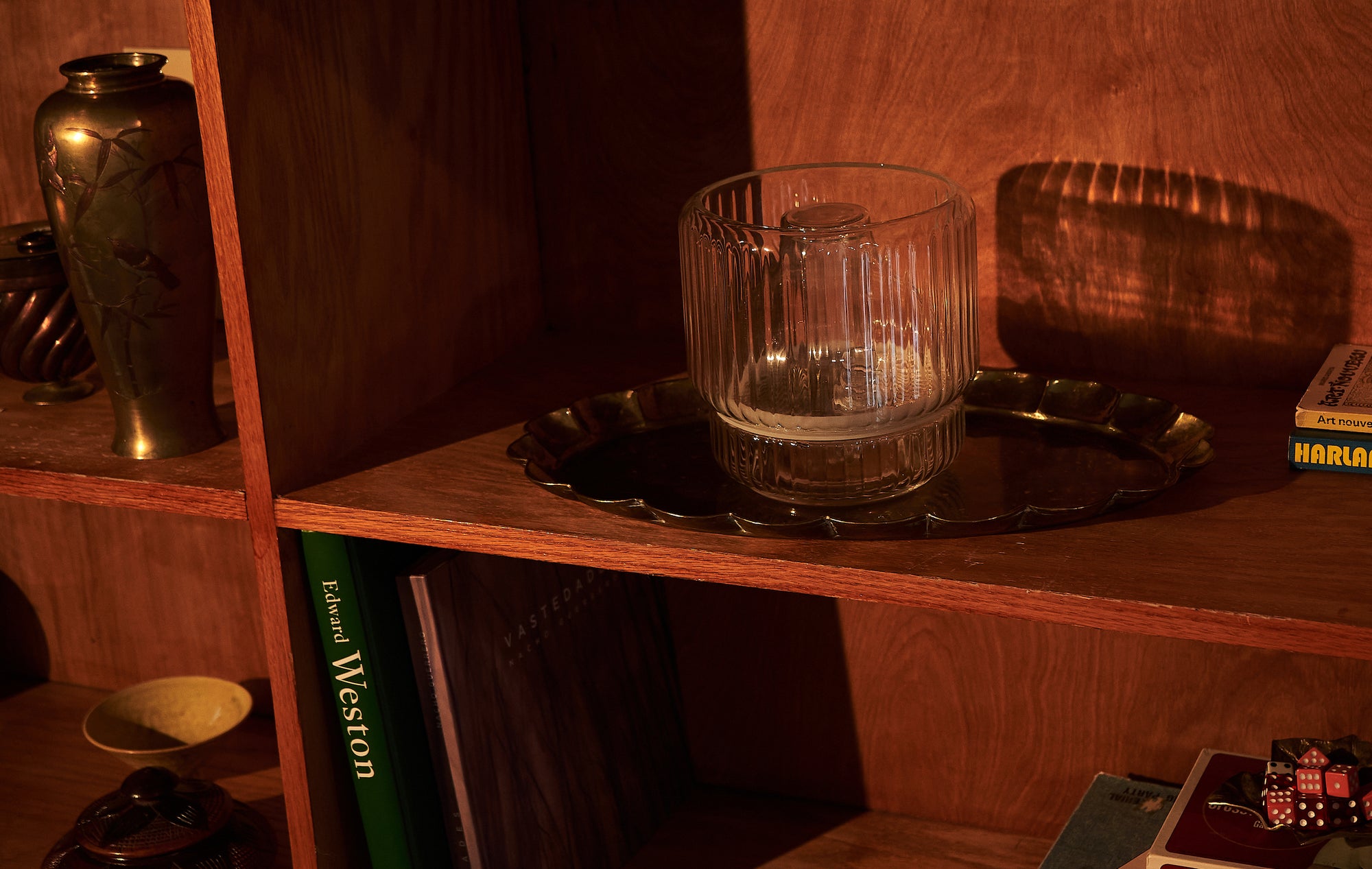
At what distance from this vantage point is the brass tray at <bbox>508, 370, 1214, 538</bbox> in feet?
2.57

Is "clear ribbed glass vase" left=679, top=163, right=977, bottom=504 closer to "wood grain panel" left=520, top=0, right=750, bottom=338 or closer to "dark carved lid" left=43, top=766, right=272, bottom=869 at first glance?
"wood grain panel" left=520, top=0, right=750, bottom=338

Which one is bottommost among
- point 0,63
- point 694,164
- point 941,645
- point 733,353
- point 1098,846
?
point 1098,846

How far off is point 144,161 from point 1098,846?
2.69ft

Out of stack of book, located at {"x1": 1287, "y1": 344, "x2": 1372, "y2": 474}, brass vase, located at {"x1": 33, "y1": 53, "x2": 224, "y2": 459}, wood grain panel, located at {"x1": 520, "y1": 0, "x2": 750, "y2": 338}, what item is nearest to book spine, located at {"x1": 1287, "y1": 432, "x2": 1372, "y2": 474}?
stack of book, located at {"x1": 1287, "y1": 344, "x2": 1372, "y2": 474}

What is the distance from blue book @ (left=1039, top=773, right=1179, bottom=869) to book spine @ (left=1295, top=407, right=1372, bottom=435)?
13.4 inches

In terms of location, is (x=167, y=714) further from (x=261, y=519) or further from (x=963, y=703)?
(x=963, y=703)

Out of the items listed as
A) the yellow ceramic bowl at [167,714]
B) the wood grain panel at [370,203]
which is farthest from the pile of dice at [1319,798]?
the yellow ceramic bowl at [167,714]

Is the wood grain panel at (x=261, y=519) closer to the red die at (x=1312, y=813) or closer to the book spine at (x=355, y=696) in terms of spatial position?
the book spine at (x=355, y=696)

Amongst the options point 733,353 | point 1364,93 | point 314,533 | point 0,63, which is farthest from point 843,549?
point 0,63

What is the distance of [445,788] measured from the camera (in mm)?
998

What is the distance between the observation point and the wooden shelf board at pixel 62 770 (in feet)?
4.05

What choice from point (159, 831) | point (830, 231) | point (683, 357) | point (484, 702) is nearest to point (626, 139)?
point (683, 357)

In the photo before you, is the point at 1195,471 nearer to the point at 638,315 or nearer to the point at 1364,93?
the point at 1364,93

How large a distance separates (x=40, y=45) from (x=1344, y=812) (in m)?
1.22
